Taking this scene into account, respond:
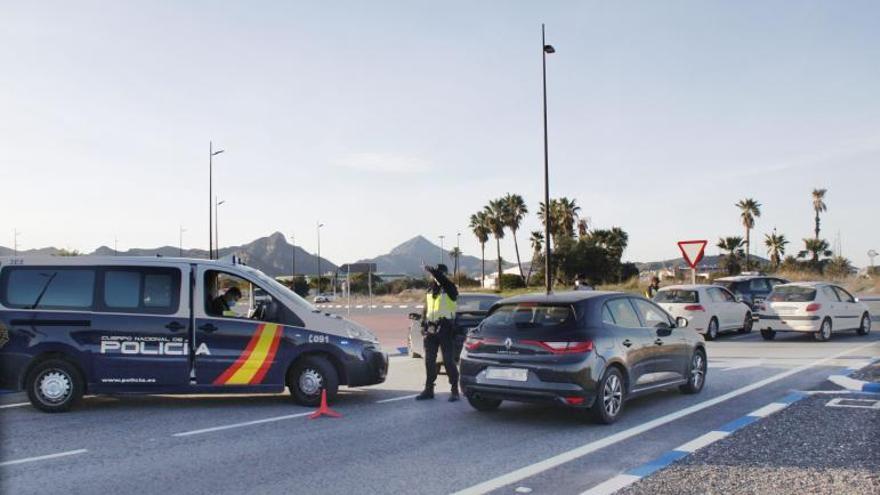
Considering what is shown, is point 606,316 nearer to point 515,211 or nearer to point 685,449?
point 685,449

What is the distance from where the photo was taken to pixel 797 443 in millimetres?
7086

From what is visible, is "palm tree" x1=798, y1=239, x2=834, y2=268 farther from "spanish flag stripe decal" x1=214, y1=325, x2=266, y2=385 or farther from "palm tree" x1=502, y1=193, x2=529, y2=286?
"spanish flag stripe decal" x1=214, y1=325, x2=266, y2=385

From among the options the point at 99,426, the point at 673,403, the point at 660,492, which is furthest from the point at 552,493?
the point at 99,426

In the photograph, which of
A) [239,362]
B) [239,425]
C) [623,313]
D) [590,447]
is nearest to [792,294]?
[623,313]

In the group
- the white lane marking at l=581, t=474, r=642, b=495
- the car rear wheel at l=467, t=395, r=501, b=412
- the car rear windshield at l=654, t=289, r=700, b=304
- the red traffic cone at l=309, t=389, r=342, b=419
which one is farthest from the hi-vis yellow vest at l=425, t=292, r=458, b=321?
the car rear windshield at l=654, t=289, r=700, b=304

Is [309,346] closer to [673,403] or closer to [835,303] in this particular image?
[673,403]

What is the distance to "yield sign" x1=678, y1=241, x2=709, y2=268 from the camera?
20172mm

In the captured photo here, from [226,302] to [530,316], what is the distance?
13.8 feet

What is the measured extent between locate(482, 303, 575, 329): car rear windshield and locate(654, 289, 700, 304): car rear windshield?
12.1 metres

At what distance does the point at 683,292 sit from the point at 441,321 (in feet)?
38.9

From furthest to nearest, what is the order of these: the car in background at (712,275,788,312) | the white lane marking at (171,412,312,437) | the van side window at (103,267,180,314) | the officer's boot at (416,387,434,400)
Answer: the car in background at (712,275,788,312), the officer's boot at (416,387,434,400), the van side window at (103,267,180,314), the white lane marking at (171,412,312,437)

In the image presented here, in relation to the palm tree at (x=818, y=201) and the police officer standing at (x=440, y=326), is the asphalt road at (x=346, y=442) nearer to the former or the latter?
the police officer standing at (x=440, y=326)

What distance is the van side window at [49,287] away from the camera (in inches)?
386

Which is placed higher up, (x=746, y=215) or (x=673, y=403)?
(x=746, y=215)
